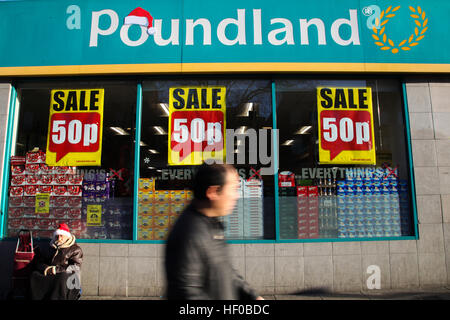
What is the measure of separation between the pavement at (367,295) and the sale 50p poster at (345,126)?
7.85 feet

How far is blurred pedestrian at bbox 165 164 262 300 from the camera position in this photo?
1.67 m

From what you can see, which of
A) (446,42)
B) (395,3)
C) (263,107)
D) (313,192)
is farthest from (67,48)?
(446,42)

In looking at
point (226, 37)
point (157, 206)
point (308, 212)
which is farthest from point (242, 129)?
point (157, 206)

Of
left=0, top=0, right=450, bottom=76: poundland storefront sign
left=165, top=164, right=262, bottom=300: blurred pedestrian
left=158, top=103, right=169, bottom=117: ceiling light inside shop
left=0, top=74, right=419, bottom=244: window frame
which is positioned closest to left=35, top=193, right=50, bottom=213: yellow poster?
left=0, top=74, right=419, bottom=244: window frame

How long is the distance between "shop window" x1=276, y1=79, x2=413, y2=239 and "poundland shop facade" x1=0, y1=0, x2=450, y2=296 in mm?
22

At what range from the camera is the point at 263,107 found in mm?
5961

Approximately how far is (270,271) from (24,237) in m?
4.25

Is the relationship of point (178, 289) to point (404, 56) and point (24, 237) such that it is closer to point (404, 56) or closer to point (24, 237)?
point (24, 237)

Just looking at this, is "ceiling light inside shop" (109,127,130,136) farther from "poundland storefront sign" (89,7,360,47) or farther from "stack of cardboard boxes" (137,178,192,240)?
"poundland storefront sign" (89,7,360,47)

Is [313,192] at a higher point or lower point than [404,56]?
Answer: lower

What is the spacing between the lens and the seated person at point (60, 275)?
4.26 m

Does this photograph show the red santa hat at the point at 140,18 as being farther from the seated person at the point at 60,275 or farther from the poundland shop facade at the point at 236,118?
the seated person at the point at 60,275

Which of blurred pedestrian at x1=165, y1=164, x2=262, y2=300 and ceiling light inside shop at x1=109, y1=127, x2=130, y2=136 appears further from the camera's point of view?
ceiling light inside shop at x1=109, y1=127, x2=130, y2=136

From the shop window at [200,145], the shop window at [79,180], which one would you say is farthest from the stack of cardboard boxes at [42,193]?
the shop window at [200,145]
